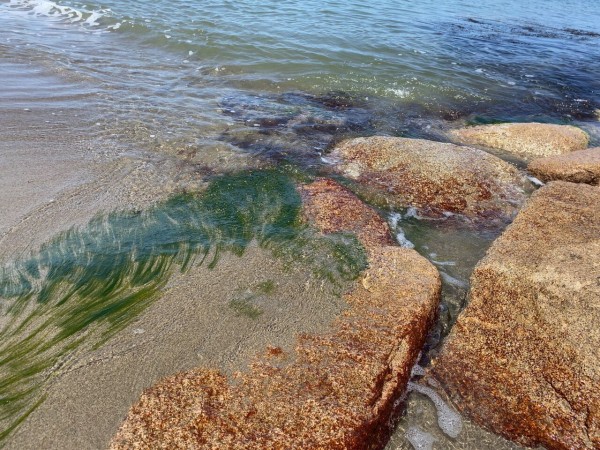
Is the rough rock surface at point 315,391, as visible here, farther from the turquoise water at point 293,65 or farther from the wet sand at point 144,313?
the turquoise water at point 293,65

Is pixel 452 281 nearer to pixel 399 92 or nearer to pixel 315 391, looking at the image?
pixel 315 391

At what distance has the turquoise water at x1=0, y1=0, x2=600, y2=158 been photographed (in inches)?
283

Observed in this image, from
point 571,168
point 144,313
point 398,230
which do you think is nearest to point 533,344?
point 398,230

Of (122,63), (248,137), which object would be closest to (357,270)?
(248,137)

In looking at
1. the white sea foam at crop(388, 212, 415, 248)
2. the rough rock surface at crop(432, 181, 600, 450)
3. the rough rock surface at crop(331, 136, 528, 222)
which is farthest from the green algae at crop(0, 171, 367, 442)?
the rough rock surface at crop(331, 136, 528, 222)

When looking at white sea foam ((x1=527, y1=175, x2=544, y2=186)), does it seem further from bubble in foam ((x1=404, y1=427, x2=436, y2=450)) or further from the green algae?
bubble in foam ((x1=404, y1=427, x2=436, y2=450))

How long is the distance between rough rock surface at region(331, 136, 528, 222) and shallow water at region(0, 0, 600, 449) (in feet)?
1.25

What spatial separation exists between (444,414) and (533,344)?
2.54ft

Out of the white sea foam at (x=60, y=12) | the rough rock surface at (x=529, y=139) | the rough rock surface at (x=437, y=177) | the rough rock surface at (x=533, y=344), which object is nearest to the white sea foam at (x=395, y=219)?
the rough rock surface at (x=437, y=177)

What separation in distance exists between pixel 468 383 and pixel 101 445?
222 cm

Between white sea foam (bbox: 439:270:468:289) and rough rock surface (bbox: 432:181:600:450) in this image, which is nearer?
rough rock surface (bbox: 432:181:600:450)

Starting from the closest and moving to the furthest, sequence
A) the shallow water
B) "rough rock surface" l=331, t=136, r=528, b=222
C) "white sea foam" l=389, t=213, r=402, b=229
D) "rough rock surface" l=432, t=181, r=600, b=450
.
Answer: "rough rock surface" l=432, t=181, r=600, b=450 → the shallow water → "white sea foam" l=389, t=213, r=402, b=229 → "rough rock surface" l=331, t=136, r=528, b=222

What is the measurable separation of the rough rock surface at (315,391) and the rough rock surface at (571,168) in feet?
11.2

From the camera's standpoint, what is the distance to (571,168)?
18.7 ft
